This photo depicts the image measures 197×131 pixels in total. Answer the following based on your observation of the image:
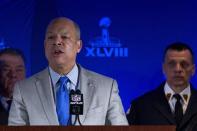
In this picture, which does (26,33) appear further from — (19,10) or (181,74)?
(181,74)

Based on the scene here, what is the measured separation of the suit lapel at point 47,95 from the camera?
3.23 meters

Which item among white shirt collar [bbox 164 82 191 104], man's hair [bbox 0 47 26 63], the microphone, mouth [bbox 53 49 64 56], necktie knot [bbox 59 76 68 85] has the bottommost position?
white shirt collar [bbox 164 82 191 104]

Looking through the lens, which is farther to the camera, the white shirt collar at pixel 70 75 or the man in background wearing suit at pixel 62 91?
the white shirt collar at pixel 70 75

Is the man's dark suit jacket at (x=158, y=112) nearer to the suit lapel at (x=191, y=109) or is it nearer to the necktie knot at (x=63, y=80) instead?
the suit lapel at (x=191, y=109)

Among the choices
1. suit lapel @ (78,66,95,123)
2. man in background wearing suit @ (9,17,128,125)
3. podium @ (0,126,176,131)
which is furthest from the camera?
suit lapel @ (78,66,95,123)

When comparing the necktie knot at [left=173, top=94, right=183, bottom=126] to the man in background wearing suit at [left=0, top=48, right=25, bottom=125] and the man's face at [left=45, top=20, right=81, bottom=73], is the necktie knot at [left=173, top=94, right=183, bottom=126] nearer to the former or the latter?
the man's face at [left=45, top=20, right=81, bottom=73]

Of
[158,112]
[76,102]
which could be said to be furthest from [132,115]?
[76,102]

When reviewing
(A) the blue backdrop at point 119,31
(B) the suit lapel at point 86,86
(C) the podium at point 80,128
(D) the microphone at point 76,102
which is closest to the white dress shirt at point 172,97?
(A) the blue backdrop at point 119,31

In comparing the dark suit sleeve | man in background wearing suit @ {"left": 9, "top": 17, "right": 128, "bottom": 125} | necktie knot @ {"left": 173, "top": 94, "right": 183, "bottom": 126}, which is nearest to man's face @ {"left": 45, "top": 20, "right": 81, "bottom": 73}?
man in background wearing suit @ {"left": 9, "top": 17, "right": 128, "bottom": 125}

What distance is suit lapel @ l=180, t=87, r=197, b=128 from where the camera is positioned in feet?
12.2

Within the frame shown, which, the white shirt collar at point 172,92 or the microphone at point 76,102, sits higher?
the microphone at point 76,102

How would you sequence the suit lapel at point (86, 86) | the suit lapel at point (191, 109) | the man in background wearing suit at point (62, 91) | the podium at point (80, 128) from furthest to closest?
the suit lapel at point (191, 109), the suit lapel at point (86, 86), the man in background wearing suit at point (62, 91), the podium at point (80, 128)

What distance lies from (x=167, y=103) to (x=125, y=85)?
48 centimetres

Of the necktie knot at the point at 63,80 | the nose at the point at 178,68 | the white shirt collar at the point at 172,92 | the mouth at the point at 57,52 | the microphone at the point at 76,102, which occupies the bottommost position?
the white shirt collar at the point at 172,92
